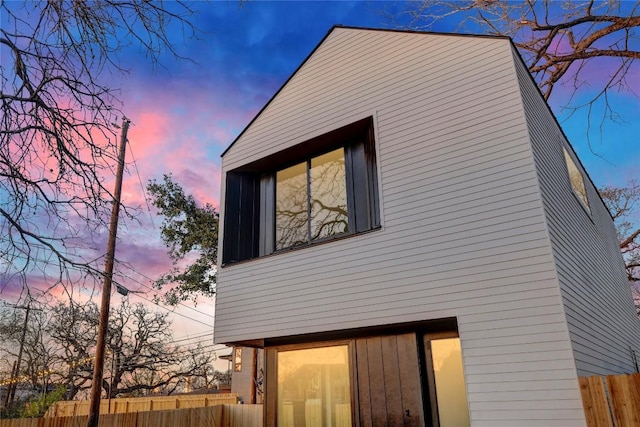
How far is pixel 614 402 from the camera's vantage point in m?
4.11

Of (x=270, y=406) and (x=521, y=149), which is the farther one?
(x=270, y=406)

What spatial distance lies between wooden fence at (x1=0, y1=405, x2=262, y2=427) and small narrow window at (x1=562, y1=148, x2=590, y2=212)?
7.82 m

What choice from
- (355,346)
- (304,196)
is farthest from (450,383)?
(304,196)

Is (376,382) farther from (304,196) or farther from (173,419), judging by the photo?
(173,419)

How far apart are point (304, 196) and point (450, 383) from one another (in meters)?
3.74

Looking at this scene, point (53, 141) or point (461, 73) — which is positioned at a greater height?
point (461, 73)

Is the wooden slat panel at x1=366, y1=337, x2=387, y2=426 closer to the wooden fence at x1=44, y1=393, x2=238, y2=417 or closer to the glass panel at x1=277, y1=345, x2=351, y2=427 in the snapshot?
the glass panel at x1=277, y1=345, x2=351, y2=427

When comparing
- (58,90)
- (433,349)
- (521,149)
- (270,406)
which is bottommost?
(270,406)

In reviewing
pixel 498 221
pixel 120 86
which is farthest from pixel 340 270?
pixel 120 86

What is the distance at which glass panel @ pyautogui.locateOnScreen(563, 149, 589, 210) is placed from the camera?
7441mm

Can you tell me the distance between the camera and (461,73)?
616 centimetres

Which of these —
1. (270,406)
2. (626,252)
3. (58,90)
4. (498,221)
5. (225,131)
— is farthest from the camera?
(626,252)

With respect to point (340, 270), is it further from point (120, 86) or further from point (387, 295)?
A: point (120, 86)

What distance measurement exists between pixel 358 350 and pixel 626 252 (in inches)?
600
